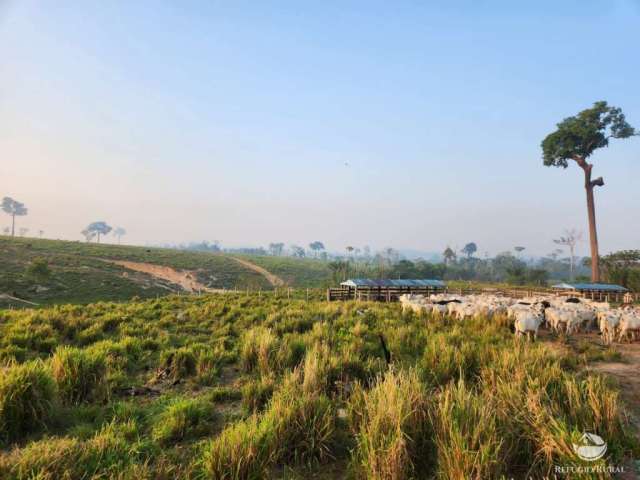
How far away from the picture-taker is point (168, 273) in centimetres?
5912

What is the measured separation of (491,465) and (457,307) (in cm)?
1496

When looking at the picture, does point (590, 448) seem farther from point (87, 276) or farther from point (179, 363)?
point (87, 276)

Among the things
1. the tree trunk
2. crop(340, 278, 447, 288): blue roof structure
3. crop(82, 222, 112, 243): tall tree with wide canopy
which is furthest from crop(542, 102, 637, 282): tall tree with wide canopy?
crop(82, 222, 112, 243): tall tree with wide canopy

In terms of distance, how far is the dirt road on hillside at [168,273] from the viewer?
180ft

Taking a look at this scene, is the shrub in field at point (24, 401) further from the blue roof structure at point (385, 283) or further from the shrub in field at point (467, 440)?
the blue roof structure at point (385, 283)

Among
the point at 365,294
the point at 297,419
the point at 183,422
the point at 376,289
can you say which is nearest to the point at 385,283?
the point at 376,289

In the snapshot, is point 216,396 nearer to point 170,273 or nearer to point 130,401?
point 130,401

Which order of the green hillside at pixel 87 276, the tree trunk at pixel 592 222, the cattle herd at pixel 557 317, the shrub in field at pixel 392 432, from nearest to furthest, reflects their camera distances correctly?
the shrub in field at pixel 392 432 → the cattle herd at pixel 557 317 → the green hillside at pixel 87 276 → the tree trunk at pixel 592 222

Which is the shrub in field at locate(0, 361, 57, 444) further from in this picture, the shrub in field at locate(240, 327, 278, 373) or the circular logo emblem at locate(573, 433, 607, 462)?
the circular logo emblem at locate(573, 433, 607, 462)

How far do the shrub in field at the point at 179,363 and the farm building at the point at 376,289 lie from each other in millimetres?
18503

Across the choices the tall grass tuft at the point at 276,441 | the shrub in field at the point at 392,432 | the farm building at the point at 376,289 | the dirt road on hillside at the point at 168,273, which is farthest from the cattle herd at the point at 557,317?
the dirt road on hillside at the point at 168,273

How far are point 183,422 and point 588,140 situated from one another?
183 ft

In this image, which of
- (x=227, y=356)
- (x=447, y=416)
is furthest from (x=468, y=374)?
(x=227, y=356)

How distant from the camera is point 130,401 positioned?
5.99 m
